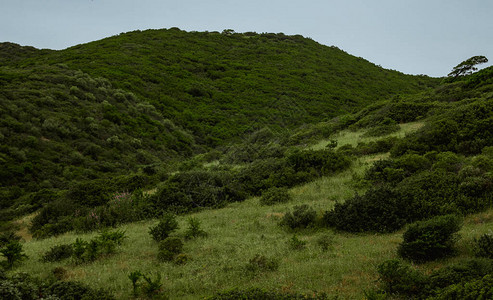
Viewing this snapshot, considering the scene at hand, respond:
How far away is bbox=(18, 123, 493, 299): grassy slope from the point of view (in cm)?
582

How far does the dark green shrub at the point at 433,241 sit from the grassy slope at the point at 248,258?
26 cm

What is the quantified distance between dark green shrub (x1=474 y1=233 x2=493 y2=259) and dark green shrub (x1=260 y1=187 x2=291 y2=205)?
697 centimetres

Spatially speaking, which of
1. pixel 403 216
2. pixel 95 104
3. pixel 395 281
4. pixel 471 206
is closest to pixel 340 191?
pixel 403 216

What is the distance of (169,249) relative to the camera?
8.00 meters

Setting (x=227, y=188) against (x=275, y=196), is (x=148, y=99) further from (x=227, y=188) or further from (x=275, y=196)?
(x=275, y=196)

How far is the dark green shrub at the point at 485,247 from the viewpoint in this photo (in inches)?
216

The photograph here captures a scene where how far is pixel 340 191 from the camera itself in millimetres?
A: 11758

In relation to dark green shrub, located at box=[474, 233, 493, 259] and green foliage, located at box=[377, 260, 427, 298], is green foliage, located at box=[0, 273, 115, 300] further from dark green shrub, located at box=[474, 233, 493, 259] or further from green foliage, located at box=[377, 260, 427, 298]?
dark green shrub, located at box=[474, 233, 493, 259]

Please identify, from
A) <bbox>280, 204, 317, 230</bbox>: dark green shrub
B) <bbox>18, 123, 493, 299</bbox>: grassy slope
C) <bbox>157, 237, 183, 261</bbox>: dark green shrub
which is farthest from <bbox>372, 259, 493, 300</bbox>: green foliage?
<bbox>157, 237, 183, 261</bbox>: dark green shrub

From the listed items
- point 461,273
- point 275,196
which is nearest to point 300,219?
point 275,196

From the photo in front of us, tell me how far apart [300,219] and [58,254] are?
684 cm

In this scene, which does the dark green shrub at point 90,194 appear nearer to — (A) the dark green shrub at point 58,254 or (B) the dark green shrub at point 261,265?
(A) the dark green shrub at point 58,254

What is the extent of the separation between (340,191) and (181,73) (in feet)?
138

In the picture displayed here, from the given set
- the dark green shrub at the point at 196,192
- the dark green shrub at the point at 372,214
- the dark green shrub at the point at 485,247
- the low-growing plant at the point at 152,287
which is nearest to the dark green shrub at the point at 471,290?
the dark green shrub at the point at 485,247
